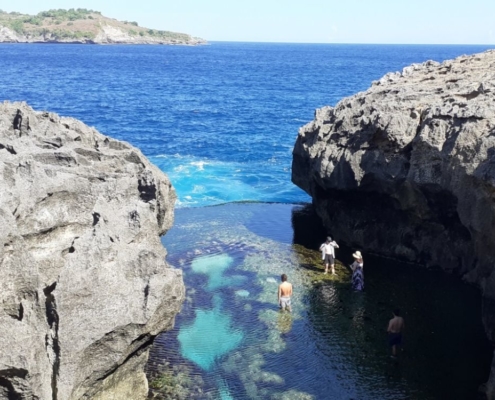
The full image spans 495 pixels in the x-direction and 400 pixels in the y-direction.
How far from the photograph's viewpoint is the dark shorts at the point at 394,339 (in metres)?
18.9

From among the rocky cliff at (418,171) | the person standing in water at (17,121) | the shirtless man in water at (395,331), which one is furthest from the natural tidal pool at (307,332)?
the person standing in water at (17,121)

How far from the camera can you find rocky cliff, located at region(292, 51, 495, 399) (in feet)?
69.9

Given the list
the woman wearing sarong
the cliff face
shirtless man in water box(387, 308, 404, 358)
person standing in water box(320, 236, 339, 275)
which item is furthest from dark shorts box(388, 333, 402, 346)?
the cliff face

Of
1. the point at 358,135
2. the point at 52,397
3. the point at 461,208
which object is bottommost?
the point at 52,397

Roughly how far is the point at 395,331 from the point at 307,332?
3310mm

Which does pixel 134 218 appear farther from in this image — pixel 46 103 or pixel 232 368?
pixel 46 103

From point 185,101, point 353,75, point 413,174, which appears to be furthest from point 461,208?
point 353,75

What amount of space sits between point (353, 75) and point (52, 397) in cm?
13471

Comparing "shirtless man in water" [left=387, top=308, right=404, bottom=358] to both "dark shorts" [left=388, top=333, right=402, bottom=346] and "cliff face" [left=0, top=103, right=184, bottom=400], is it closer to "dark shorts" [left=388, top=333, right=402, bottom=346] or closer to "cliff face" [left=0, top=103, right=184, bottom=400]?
"dark shorts" [left=388, top=333, right=402, bottom=346]

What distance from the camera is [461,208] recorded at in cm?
2162

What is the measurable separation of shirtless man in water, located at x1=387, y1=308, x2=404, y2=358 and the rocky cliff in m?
3.40

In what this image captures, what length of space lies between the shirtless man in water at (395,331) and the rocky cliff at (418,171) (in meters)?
3.40

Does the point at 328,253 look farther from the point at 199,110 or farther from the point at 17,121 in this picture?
the point at 199,110

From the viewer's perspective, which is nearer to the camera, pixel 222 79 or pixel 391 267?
pixel 391 267
